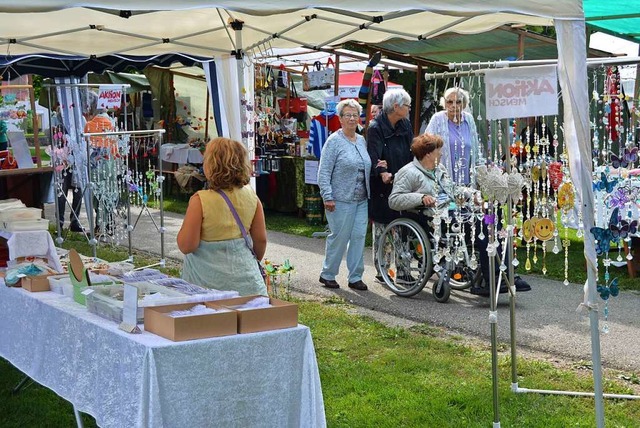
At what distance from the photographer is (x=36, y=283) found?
4.29 m

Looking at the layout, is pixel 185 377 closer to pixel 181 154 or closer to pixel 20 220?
pixel 20 220

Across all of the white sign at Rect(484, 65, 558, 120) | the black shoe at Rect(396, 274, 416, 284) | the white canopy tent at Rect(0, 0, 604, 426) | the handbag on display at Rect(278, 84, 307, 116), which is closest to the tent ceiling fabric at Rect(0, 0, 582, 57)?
the white canopy tent at Rect(0, 0, 604, 426)

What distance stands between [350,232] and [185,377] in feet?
15.3

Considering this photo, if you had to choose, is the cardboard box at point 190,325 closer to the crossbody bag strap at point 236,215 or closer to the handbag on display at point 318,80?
the crossbody bag strap at point 236,215

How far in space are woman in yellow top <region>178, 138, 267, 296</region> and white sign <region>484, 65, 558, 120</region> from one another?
4.28ft

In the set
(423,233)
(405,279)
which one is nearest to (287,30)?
(423,233)

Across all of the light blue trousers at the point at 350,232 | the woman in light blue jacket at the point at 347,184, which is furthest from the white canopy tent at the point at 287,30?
the light blue trousers at the point at 350,232

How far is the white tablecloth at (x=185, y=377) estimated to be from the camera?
10.7ft

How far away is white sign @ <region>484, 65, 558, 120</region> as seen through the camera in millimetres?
3973

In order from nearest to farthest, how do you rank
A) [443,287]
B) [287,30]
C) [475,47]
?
1. [287,30]
2. [443,287]
3. [475,47]

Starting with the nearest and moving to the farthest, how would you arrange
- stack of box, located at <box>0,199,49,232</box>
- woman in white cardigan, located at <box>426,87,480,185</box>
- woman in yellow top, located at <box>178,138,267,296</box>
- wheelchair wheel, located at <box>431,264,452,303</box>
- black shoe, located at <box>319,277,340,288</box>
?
woman in yellow top, located at <box>178,138,267,296</box>
stack of box, located at <box>0,199,49,232</box>
woman in white cardigan, located at <box>426,87,480,185</box>
wheelchair wheel, located at <box>431,264,452,303</box>
black shoe, located at <box>319,277,340,288</box>

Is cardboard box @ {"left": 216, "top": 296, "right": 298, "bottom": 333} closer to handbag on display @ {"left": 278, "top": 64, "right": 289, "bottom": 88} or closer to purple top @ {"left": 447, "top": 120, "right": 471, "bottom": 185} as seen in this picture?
purple top @ {"left": 447, "top": 120, "right": 471, "bottom": 185}

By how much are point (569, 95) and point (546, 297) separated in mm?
4119

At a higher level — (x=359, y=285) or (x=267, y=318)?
(x=267, y=318)
